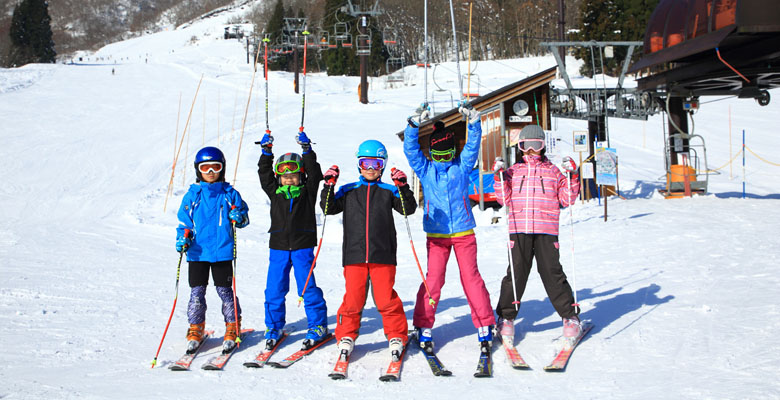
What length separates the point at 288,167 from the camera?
4668mm

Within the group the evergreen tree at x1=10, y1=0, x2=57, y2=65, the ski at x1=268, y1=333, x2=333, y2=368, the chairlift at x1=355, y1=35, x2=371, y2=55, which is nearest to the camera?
the ski at x1=268, y1=333, x2=333, y2=368

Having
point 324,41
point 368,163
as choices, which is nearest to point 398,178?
point 368,163

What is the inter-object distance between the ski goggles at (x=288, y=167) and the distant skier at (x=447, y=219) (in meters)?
0.93

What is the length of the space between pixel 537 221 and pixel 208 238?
259 cm

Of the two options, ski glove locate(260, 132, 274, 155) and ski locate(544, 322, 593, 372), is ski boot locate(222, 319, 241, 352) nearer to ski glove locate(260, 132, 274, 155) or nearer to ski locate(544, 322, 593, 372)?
ski glove locate(260, 132, 274, 155)

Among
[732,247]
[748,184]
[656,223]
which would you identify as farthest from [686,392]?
[748,184]

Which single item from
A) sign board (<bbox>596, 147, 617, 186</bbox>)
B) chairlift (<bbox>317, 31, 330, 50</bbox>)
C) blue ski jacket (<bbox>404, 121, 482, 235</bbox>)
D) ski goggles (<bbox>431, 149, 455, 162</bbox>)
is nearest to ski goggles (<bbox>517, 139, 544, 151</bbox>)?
blue ski jacket (<bbox>404, 121, 482, 235</bbox>)

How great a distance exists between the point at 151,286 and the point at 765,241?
322 inches

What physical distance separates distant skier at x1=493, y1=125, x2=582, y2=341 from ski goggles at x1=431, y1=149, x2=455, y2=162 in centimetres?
37

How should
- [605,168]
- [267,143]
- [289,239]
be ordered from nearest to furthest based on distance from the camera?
[289,239], [267,143], [605,168]

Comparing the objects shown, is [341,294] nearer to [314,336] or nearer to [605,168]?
[314,336]

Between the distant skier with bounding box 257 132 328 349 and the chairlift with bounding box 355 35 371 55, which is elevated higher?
the chairlift with bounding box 355 35 371 55

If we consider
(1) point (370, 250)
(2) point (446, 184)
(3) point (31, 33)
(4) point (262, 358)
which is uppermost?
(3) point (31, 33)

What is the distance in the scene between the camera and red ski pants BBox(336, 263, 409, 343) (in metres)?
4.21
